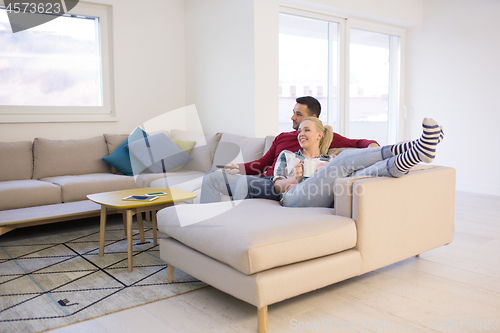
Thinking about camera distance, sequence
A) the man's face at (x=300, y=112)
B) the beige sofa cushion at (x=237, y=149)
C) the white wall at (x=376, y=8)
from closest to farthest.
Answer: the man's face at (x=300, y=112) → the beige sofa cushion at (x=237, y=149) → the white wall at (x=376, y=8)

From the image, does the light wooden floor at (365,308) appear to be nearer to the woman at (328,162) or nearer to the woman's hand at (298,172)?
the woman at (328,162)

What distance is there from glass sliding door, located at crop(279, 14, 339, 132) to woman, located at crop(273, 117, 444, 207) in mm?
1977

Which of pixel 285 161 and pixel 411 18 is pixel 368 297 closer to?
pixel 285 161

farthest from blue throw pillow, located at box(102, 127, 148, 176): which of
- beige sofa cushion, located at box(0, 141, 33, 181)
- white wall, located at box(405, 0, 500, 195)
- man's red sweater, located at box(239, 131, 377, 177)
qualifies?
white wall, located at box(405, 0, 500, 195)

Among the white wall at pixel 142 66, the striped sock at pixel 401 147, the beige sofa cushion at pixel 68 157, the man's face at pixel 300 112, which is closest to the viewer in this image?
the striped sock at pixel 401 147

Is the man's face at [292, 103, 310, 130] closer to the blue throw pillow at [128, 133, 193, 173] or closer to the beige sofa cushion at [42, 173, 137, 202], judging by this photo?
the blue throw pillow at [128, 133, 193, 173]

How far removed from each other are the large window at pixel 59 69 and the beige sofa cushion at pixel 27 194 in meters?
1.04

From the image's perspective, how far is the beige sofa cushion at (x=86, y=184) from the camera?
11.9 feet

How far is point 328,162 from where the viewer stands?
101 inches

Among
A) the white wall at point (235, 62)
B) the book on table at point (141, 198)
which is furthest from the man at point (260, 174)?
the white wall at point (235, 62)

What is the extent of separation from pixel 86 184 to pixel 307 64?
2903mm

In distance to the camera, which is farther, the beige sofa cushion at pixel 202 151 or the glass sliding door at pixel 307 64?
the glass sliding door at pixel 307 64

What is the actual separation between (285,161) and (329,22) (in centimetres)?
304

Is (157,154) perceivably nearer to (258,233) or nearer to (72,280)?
(72,280)
